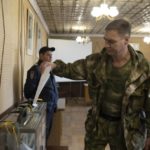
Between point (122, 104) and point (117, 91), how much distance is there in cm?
10

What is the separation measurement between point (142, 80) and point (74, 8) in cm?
578

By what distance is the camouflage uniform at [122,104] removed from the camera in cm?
213

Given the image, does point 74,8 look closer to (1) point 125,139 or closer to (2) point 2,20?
(2) point 2,20

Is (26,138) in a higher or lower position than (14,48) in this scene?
lower

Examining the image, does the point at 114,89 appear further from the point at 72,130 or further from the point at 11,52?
the point at 72,130

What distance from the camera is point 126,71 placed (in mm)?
2158

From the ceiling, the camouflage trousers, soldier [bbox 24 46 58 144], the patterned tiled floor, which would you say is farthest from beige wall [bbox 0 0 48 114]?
the ceiling

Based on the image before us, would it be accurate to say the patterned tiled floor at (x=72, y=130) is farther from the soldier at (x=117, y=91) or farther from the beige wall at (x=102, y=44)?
the beige wall at (x=102, y=44)

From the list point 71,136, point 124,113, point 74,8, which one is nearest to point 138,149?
point 124,113

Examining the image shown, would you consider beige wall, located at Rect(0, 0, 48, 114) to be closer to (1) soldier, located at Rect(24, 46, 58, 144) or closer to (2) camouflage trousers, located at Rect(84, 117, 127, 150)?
(1) soldier, located at Rect(24, 46, 58, 144)

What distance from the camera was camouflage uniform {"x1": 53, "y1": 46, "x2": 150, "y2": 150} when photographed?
2.13m

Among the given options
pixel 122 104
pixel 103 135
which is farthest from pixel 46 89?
pixel 122 104

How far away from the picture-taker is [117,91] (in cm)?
217

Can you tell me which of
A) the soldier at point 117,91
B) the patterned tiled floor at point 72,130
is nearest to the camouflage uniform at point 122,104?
the soldier at point 117,91
